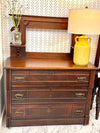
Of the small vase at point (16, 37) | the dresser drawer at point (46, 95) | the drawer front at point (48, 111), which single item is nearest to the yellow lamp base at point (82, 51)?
the dresser drawer at point (46, 95)

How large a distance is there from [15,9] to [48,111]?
1.35 meters

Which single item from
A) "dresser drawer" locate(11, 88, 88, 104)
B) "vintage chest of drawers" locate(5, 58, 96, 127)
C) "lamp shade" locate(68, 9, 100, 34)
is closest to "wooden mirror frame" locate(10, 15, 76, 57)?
"vintage chest of drawers" locate(5, 58, 96, 127)

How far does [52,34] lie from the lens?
7.39 feet

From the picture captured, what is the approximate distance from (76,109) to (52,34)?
1044 millimetres

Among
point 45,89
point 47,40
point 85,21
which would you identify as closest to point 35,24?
point 47,40

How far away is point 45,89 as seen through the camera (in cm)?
191

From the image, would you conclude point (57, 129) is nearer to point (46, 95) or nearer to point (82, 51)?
point (46, 95)

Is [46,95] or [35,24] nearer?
[46,95]

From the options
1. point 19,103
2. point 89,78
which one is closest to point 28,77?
point 19,103

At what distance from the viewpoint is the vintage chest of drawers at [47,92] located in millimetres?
1836

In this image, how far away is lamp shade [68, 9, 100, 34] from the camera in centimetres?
174

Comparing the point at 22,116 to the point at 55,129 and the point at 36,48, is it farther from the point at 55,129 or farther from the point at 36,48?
the point at 36,48

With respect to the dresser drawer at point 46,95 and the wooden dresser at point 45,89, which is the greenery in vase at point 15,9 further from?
the dresser drawer at point 46,95

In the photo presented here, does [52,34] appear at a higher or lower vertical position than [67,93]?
higher
